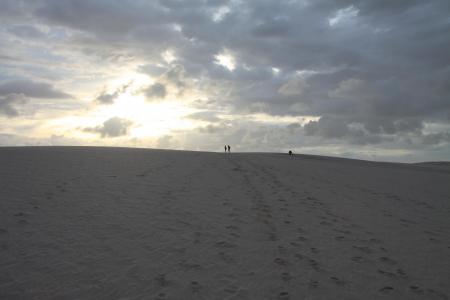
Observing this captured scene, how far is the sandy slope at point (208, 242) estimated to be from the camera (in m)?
7.18

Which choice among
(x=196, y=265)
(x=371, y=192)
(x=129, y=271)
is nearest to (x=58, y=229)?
(x=129, y=271)

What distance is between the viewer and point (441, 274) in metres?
8.28

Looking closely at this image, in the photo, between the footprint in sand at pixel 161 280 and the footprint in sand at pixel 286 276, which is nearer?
the footprint in sand at pixel 161 280

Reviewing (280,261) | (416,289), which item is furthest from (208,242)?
(416,289)

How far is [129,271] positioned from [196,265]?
1.47 metres

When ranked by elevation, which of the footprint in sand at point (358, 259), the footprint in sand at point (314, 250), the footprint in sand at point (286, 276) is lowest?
the footprint in sand at point (286, 276)

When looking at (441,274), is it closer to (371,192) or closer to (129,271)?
(129,271)

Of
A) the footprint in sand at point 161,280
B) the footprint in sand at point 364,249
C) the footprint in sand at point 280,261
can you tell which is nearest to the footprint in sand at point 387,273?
the footprint in sand at point 364,249


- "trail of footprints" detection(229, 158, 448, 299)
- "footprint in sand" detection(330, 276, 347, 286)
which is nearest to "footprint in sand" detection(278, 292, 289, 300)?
"trail of footprints" detection(229, 158, 448, 299)

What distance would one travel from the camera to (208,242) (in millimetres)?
9641

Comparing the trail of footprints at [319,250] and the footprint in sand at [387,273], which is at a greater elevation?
the trail of footprints at [319,250]

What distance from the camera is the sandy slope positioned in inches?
283

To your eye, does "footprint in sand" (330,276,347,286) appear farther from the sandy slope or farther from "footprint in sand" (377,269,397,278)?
"footprint in sand" (377,269,397,278)

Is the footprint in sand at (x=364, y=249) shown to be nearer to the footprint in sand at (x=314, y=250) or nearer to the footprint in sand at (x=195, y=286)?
the footprint in sand at (x=314, y=250)
